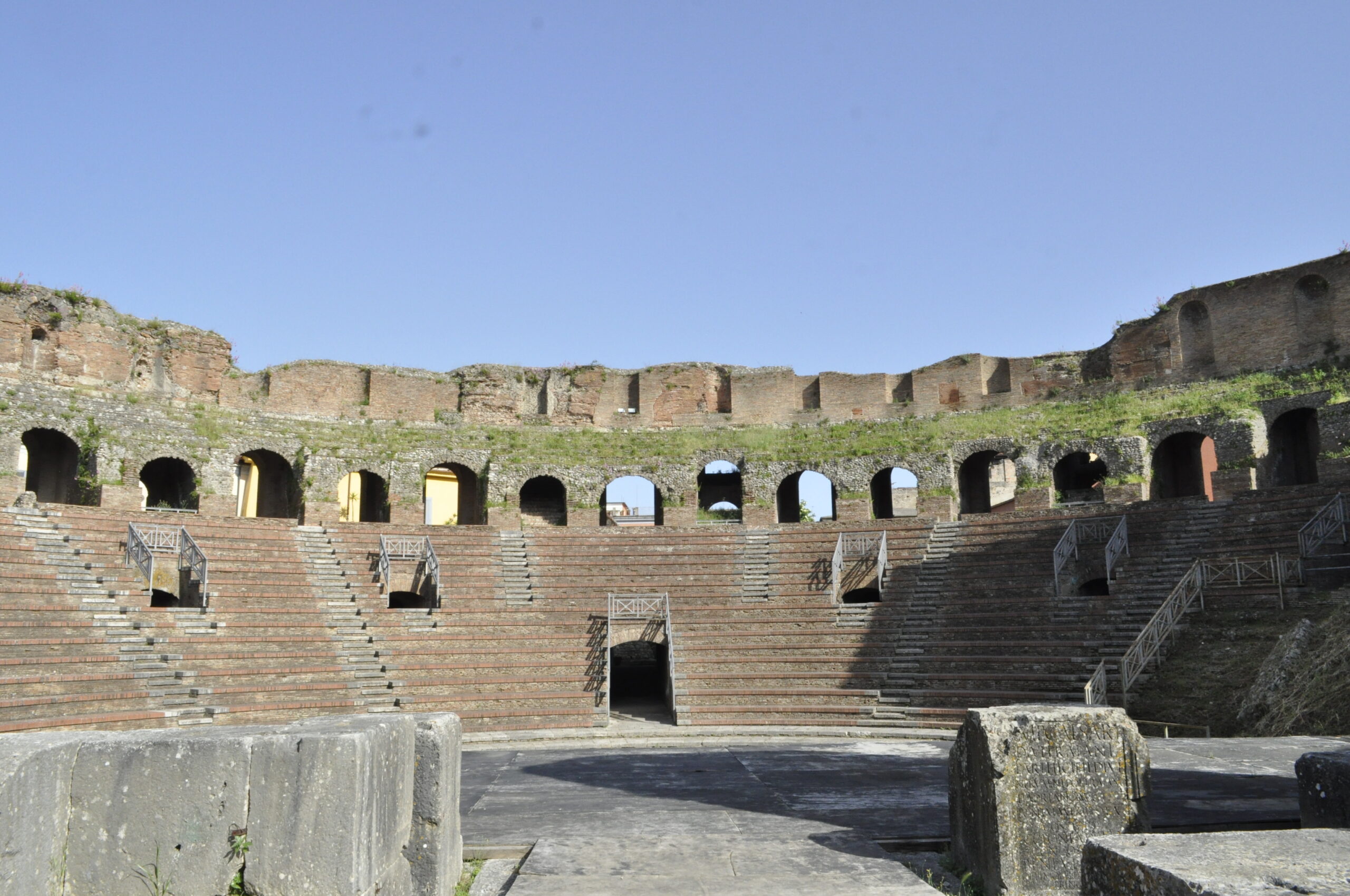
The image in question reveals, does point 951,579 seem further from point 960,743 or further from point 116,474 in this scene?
point 116,474

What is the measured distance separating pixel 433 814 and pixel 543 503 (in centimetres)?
2170

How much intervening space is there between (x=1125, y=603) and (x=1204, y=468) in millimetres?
14390

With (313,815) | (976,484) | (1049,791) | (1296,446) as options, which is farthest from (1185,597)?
(313,815)

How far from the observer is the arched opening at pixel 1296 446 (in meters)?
21.6

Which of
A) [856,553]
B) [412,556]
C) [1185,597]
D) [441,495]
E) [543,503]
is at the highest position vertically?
[441,495]

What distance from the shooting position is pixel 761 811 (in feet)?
27.3

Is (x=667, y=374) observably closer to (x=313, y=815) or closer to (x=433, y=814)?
(x=433, y=814)

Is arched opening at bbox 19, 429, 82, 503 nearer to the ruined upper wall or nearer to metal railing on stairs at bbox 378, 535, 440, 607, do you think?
the ruined upper wall

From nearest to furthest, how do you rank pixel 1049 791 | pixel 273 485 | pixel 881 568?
pixel 1049 791, pixel 881 568, pixel 273 485

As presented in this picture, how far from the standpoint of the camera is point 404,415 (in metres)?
27.0

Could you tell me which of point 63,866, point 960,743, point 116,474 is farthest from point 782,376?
point 63,866

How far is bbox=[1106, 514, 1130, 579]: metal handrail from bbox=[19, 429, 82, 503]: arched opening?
2362 centimetres

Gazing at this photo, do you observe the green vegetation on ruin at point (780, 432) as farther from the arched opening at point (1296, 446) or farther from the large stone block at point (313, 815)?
the large stone block at point (313, 815)

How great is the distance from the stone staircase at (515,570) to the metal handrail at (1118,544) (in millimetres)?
11609
